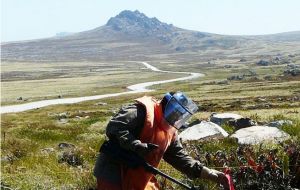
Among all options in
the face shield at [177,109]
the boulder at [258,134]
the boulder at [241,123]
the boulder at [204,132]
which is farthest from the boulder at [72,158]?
the face shield at [177,109]

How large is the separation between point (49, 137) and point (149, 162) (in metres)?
19.3

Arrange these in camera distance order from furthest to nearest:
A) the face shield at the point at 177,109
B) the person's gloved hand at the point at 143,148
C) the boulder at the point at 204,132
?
1. the boulder at the point at 204,132
2. the face shield at the point at 177,109
3. the person's gloved hand at the point at 143,148

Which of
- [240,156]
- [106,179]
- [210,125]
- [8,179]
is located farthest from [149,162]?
[210,125]

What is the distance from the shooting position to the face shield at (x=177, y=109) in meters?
6.68

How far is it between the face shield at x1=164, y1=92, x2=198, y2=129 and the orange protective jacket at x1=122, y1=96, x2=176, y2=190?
0.10 m

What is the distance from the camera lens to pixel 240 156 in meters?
10.6

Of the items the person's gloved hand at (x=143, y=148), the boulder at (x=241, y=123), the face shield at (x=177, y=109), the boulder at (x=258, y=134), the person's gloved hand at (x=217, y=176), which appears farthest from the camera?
the boulder at (x=241, y=123)

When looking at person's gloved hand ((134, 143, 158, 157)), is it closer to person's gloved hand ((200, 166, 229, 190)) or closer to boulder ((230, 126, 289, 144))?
person's gloved hand ((200, 166, 229, 190))

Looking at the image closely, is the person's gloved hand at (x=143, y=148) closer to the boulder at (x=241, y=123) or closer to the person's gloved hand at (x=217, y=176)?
the person's gloved hand at (x=217, y=176)

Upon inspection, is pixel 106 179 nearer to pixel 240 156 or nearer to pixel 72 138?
pixel 240 156

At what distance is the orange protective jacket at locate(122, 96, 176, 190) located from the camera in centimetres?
671

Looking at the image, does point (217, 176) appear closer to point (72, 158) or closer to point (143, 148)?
point (143, 148)

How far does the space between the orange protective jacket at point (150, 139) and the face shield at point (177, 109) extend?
0.10 meters

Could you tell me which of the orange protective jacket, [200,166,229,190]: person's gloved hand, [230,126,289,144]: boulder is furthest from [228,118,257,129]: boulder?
the orange protective jacket
